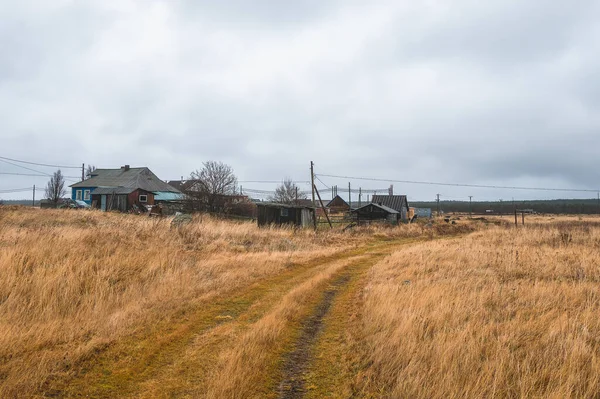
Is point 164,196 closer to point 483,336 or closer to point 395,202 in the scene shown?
point 395,202

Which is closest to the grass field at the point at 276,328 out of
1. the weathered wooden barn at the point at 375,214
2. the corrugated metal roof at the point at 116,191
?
the weathered wooden barn at the point at 375,214

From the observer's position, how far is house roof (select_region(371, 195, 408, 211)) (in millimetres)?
55656

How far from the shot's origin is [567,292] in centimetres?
789

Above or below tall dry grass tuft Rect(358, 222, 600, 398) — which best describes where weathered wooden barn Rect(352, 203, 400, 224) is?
above

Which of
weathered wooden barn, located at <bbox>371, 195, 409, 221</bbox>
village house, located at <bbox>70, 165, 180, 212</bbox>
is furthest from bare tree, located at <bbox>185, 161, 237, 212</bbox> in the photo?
weathered wooden barn, located at <bbox>371, 195, 409, 221</bbox>

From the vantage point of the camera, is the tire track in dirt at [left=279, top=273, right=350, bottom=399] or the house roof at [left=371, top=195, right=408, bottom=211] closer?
the tire track in dirt at [left=279, top=273, right=350, bottom=399]

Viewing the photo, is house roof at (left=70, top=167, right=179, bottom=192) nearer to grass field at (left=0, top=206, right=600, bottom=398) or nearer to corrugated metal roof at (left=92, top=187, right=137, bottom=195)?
corrugated metal roof at (left=92, top=187, right=137, bottom=195)

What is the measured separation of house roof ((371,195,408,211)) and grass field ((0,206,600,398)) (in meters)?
44.9

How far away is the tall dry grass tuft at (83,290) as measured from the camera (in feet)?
15.6

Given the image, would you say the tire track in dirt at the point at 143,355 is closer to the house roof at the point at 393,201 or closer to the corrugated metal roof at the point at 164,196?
the corrugated metal roof at the point at 164,196

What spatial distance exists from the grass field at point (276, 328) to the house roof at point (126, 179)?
45.1 m

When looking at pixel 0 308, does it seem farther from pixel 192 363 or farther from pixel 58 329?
pixel 192 363

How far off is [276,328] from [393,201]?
52.6 metres

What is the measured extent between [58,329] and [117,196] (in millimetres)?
47661
